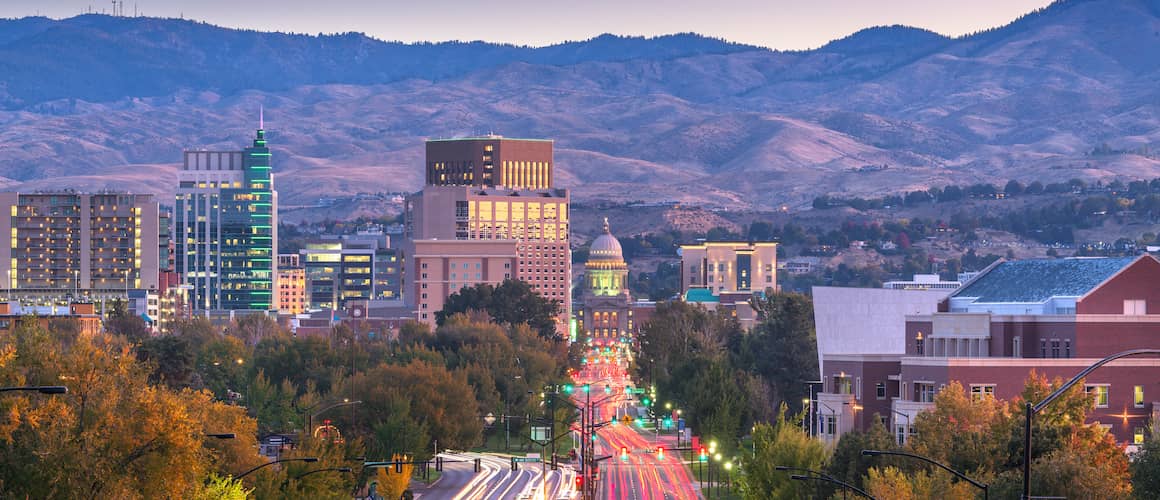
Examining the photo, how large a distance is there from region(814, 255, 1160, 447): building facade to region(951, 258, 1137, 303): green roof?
13cm

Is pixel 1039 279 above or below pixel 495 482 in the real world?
above

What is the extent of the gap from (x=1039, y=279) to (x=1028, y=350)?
10.0 meters

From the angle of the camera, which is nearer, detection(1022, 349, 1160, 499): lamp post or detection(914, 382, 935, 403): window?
detection(1022, 349, 1160, 499): lamp post

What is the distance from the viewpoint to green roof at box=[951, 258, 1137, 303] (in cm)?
13688

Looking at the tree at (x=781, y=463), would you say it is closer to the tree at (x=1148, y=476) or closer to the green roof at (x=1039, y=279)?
the green roof at (x=1039, y=279)

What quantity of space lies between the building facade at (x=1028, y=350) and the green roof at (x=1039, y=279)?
13 centimetres

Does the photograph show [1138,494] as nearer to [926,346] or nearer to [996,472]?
[996,472]

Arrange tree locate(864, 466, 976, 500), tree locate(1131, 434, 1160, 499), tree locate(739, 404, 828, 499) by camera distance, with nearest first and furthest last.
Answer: tree locate(1131, 434, 1160, 499), tree locate(864, 466, 976, 500), tree locate(739, 404, 828, 499)

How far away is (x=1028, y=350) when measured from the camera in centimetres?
13450

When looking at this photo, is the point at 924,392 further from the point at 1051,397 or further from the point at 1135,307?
the point at 1051,397

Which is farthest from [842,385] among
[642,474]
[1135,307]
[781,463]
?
[781,463]

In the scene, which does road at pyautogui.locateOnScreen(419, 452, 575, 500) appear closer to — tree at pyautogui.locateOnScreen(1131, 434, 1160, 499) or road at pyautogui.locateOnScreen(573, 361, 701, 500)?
road at pyautogui.locateOnScreen(573, 361, 701, 500)

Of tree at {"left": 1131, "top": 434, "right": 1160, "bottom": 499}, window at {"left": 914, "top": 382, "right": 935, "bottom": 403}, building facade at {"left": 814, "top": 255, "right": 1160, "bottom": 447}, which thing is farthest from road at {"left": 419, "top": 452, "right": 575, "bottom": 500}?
tree at {"left": 1131, "top": 434, "right": 1160, "bottom": 499}

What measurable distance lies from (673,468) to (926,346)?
30381 mm
